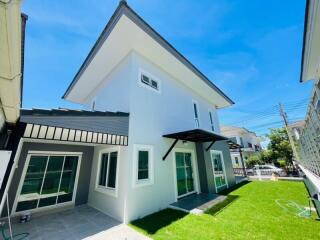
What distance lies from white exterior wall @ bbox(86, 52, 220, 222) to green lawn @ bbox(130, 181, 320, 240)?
0.68 m

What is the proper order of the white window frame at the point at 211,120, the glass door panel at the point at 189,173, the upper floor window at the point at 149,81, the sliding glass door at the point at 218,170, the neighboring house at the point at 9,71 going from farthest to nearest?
the white window frame at the point at 211,120 < the sliding glass door at the point at 218,170 < the glass door panel at the point at 189,173 < the upper floor window at the point at 149,81 < the neighboring house at the point at 9,71

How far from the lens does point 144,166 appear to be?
19.5ft

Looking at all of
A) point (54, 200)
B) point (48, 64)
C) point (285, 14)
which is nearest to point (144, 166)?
point (54, 200)

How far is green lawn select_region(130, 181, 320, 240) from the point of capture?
3.91 meters

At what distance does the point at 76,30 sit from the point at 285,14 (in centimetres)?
866

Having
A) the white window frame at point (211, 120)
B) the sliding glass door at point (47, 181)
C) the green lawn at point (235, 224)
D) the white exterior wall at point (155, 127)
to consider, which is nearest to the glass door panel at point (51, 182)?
the sliding glass door at point (47, 181)

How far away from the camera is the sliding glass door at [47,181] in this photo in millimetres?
5883

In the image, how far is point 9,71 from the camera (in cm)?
147

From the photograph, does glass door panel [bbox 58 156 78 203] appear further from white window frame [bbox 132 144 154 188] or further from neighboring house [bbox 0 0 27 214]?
neighboring house [bbox 0 0 27 214]

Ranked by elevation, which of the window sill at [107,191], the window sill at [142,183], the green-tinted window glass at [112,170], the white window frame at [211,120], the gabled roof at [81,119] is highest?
the white window frame at [211,120]

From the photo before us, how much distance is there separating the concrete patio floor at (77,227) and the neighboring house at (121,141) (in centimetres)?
45

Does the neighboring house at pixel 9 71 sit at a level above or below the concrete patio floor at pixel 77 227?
above

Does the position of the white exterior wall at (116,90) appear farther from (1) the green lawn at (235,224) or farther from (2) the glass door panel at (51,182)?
(1) the green lawn at (235,224)

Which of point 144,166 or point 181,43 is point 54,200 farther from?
point 181,43
